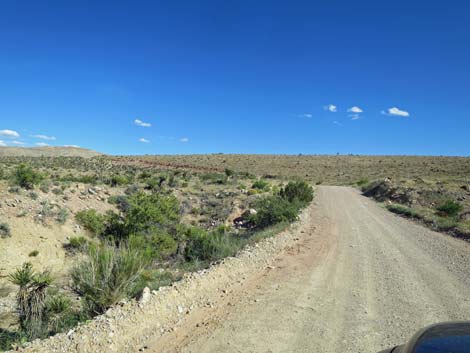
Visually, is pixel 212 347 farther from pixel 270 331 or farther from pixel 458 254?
pixel 458 254

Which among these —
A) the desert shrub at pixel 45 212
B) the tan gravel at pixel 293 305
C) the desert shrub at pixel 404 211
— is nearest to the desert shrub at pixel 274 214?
the tan gravel at pixel 293 305

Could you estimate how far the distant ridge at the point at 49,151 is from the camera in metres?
135

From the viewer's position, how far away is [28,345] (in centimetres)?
529

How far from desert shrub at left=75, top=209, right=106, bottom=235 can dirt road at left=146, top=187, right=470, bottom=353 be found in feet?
35.0

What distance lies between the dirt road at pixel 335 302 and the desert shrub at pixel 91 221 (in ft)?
35.0

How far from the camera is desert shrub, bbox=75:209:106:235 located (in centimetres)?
1806

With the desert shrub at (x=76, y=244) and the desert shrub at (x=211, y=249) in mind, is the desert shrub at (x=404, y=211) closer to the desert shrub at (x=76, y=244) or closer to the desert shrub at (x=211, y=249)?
the desert shrub at (x=211, y=249)

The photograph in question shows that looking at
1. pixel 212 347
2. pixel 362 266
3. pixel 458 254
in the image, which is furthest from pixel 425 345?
pixel 458 254

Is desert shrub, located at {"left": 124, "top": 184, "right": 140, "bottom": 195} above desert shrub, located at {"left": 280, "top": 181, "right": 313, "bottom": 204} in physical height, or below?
below

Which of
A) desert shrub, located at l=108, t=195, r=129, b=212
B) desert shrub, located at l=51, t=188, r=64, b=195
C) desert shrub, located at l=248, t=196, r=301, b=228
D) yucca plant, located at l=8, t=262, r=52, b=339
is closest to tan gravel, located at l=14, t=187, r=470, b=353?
yucca plant, located at l=8, t=262, r=52, b=339

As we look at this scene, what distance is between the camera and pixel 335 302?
24.3 ft

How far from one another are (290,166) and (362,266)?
7333 cm

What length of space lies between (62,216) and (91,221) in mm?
1386

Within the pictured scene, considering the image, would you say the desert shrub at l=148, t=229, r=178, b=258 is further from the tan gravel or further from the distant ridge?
the distant ridge
